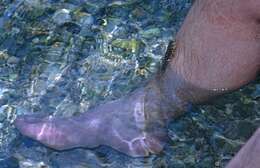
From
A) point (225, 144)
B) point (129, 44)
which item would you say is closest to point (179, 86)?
point (225, 144)

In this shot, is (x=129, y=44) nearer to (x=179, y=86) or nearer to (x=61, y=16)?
(x=61, y=16)

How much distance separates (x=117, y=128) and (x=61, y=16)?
1203mm

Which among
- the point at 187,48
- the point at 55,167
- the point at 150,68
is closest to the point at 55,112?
the point at 55,167

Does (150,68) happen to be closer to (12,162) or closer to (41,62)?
(41,62)

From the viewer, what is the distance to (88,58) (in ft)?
11.4

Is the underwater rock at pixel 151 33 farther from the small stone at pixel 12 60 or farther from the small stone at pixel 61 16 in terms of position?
the small stone at pixel 12 60

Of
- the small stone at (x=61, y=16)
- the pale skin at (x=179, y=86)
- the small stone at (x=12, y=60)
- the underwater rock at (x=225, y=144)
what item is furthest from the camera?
the small stone at (x=61, y=16)

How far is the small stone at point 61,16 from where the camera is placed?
12.3 ft

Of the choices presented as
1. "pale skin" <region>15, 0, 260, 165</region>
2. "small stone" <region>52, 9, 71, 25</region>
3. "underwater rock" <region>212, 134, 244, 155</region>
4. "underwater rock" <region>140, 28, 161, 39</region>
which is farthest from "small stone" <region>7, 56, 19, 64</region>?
"underwater rock" <region>212, 134, 244, 155</region>

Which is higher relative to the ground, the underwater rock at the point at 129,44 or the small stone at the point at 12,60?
the underwater rock at the point at 129,44

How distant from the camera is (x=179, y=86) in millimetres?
2838

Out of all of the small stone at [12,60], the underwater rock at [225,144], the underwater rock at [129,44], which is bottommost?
the underwater rock at [225,144]

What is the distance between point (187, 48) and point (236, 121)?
552 mm

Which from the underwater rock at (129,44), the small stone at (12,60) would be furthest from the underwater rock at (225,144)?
the small stone at (12,60)
